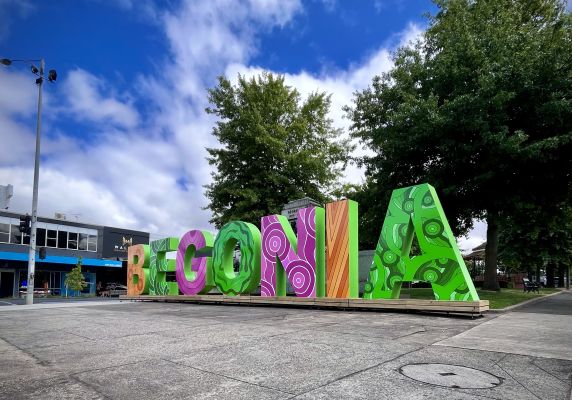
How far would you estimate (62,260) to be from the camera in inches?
1667

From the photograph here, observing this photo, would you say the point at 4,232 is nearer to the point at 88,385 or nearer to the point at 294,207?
the point at 294,207

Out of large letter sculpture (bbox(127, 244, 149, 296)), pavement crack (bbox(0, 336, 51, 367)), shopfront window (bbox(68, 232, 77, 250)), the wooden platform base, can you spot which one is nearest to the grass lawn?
the wooden platform base

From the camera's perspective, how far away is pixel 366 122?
24.5m

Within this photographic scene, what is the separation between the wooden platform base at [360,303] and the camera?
1107 centimetres

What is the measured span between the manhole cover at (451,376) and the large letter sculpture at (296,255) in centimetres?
936

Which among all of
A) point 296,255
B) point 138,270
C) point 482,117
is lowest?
point 138,270

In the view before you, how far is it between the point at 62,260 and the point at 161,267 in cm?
2575

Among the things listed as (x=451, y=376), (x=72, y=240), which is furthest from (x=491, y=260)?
(x=72, y=240)

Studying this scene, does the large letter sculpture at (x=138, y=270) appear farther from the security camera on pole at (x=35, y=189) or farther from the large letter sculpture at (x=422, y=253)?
the large letter sculpture at (x=422, y=253)

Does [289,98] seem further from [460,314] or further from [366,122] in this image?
[460,314]

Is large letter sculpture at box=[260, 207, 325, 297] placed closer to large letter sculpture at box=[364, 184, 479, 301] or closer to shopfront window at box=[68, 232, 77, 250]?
large letter sculpture at box=[364, 184, 479, 301]

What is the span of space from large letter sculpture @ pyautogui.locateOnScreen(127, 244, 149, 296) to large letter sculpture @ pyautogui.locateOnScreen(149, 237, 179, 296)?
554 millimetres

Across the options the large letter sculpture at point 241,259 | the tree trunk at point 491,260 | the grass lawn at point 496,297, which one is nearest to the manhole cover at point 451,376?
the grass lawn at point 496,297

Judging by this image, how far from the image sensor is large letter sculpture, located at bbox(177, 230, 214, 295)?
19.4 metres
